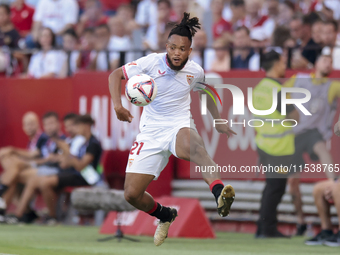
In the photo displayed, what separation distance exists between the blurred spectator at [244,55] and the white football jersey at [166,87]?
→ 451cm

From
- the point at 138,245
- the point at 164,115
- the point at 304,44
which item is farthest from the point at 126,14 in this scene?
the point at 164,115

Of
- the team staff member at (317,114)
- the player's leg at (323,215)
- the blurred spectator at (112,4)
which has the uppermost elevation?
the blurred spectator at (112,4)

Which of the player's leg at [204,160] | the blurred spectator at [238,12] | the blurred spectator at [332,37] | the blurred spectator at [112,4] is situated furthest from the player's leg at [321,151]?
the blurred spectator at [112,4]

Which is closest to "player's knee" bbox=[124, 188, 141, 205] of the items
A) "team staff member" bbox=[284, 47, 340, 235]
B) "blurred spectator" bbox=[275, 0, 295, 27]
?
"team staff member" bbox=[284, 47, 340, 235]

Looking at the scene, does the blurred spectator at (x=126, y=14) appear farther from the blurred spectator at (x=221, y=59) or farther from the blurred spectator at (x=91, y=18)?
the blurred spectator at (x=221, y=59)

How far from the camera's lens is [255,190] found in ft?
37.6

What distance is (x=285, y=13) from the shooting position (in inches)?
502

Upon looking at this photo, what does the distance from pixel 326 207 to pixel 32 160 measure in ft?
20.8

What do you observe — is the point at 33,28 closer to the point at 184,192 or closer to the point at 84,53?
the point at 84,53

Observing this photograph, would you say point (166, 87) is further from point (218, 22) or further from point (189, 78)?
point (218, 22)

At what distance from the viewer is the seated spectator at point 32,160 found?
41.7 ft

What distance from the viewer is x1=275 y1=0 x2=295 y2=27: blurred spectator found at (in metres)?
12.7

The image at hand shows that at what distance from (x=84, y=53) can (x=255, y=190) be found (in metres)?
4.92

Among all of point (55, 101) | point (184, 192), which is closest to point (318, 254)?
point (184, 192)
